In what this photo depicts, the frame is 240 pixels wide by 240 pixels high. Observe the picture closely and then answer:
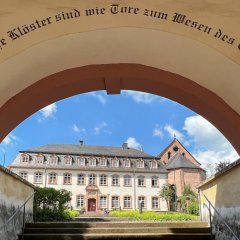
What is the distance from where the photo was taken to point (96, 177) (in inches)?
2071

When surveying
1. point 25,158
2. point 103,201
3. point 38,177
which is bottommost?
point 103,201

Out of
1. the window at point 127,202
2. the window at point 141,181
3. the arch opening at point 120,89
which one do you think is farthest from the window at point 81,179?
the arch opening at point 120,89

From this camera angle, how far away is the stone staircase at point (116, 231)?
296 inches

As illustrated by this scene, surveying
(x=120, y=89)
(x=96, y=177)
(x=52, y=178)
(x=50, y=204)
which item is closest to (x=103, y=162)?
(x=96, y=177)

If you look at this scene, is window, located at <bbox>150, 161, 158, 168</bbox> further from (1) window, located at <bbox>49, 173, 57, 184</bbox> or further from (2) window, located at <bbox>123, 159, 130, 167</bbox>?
(1) window, located at <bbox>49, 173, 57, 184</bbox>

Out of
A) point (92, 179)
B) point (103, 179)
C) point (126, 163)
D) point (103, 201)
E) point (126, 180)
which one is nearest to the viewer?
point (103, 201)

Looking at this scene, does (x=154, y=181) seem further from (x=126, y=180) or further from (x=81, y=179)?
(x=81, y=179)

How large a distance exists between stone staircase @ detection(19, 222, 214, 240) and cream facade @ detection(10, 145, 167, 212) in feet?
138

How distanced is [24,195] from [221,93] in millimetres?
7432

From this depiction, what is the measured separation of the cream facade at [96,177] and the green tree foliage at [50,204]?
29.8 metres

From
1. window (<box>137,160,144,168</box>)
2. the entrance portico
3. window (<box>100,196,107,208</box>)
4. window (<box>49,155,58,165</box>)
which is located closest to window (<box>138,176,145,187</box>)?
window (<box>137,160,144,168</box>)

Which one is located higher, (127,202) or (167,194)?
(167,194)

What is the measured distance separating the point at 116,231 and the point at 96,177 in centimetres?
4514

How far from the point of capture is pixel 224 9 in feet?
9.73
